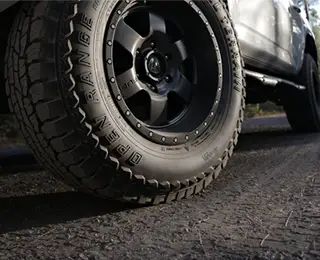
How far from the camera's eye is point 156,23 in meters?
2.03

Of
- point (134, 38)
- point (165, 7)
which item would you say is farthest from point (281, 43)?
point (134, 38)

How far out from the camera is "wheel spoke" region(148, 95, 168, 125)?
6.43 ft

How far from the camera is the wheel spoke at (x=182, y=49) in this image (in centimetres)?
212

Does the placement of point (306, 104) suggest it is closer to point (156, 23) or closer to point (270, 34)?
point (270, 34)

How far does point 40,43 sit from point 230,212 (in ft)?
3.12

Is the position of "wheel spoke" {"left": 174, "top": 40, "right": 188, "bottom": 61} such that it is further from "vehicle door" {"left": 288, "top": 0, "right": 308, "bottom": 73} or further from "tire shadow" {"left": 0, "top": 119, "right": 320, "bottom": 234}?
"vehicle door" {"left": 288, "top": 0, "right": 308, "bottom": 73}

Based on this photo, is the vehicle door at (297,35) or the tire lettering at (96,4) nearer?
the tire lettering at (96,4)

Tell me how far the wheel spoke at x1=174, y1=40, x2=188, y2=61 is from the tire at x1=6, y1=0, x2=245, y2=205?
0.41 m

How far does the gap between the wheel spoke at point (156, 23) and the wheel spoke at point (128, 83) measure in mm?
264

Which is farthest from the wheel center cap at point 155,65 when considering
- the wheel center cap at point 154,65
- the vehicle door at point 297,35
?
the vehicle door at point 297,35

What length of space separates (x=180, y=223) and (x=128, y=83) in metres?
0.66

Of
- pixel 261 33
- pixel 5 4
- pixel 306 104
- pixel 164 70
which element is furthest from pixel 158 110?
pixel 306 104

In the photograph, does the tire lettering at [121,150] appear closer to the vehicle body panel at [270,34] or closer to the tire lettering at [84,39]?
the tire lettering at [84,39]

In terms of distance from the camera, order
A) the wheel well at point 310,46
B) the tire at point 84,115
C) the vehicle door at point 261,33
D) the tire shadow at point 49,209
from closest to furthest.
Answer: the tire at point 84,115 < the tire shadow at point 49,209 < the vehicle door at point 261,33 < the wheel well at point 310,46
